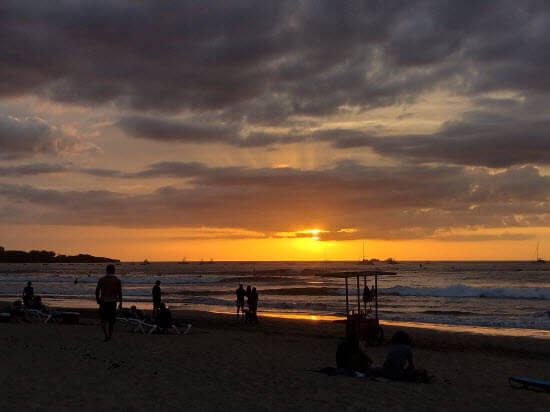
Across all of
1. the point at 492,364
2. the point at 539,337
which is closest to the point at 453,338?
the point at 539,337

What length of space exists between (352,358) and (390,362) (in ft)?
2.72

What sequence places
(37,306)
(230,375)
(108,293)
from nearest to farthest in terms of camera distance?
(230,375), (108,293), (37,306)

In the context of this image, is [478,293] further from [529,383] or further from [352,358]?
[352,358]

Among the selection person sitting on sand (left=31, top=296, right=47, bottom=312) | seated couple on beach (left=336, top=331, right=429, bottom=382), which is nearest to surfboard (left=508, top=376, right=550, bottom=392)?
seated couple on beach (left=336, top=331, right=429, bottom=382)

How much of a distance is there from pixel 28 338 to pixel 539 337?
57.4 feet

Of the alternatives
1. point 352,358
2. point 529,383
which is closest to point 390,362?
point 352,358

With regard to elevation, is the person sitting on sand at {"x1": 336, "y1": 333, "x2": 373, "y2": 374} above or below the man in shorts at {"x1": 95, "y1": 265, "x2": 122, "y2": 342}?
below

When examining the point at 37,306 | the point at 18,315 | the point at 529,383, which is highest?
the point at 37,306

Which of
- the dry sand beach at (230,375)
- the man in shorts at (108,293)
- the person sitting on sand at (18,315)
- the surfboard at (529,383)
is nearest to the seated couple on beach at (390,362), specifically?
the dry sand beach at (230,375)

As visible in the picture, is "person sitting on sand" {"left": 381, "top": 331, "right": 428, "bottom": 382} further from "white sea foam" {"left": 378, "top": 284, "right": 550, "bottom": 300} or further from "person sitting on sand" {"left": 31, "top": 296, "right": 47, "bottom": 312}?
"white sea foam" {"left": 378, "top": 284, "right": 550, "bottom": 300}

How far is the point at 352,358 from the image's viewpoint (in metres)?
11.4

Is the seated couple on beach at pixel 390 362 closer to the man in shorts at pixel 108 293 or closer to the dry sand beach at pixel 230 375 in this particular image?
the dry sand beach at pixel 230 375

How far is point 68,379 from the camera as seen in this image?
31.5 feet

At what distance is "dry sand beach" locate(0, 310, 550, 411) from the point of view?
8.50m
